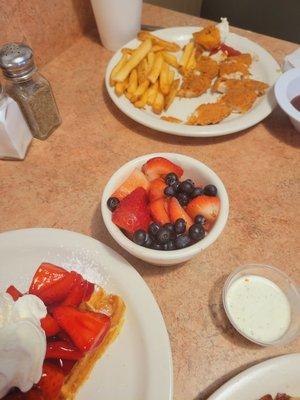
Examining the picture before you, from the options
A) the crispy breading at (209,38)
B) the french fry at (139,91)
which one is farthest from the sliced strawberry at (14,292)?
the crispy breading at (209,38)

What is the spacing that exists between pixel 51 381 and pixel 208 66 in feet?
2.96

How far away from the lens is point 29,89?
33.1 inches

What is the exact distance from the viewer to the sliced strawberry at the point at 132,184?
695mm

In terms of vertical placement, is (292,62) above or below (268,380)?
above

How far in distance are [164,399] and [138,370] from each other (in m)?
0.06

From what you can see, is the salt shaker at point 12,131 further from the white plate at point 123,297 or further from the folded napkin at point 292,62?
the folded napkin at point 292,62

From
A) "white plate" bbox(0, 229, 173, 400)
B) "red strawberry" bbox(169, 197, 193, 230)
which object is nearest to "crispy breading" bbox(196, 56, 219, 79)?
"red strawberry" bbox(169, 197, 193, 230)

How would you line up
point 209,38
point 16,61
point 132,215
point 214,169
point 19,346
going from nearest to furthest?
point 19,346 < point 132,215 < point 16,61 < point 214,169 < point 209,38

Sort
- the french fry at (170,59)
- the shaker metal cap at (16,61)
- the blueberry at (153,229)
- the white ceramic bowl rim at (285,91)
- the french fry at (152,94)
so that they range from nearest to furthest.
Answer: the blueberry at (153,229)
the shaker metal cap at (16,61)
the white ceramic bowl rim at (285,91)
the french fry at (152,94)
the french fry at (170,59)

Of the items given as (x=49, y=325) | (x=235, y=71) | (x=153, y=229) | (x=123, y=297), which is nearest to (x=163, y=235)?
(x=153, y=229)

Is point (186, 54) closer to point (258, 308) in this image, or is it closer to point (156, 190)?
point (156, 190)

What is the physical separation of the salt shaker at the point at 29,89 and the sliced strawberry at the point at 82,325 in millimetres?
493

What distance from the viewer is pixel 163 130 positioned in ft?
2.95

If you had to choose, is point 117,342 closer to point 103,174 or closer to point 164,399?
point 164,399
